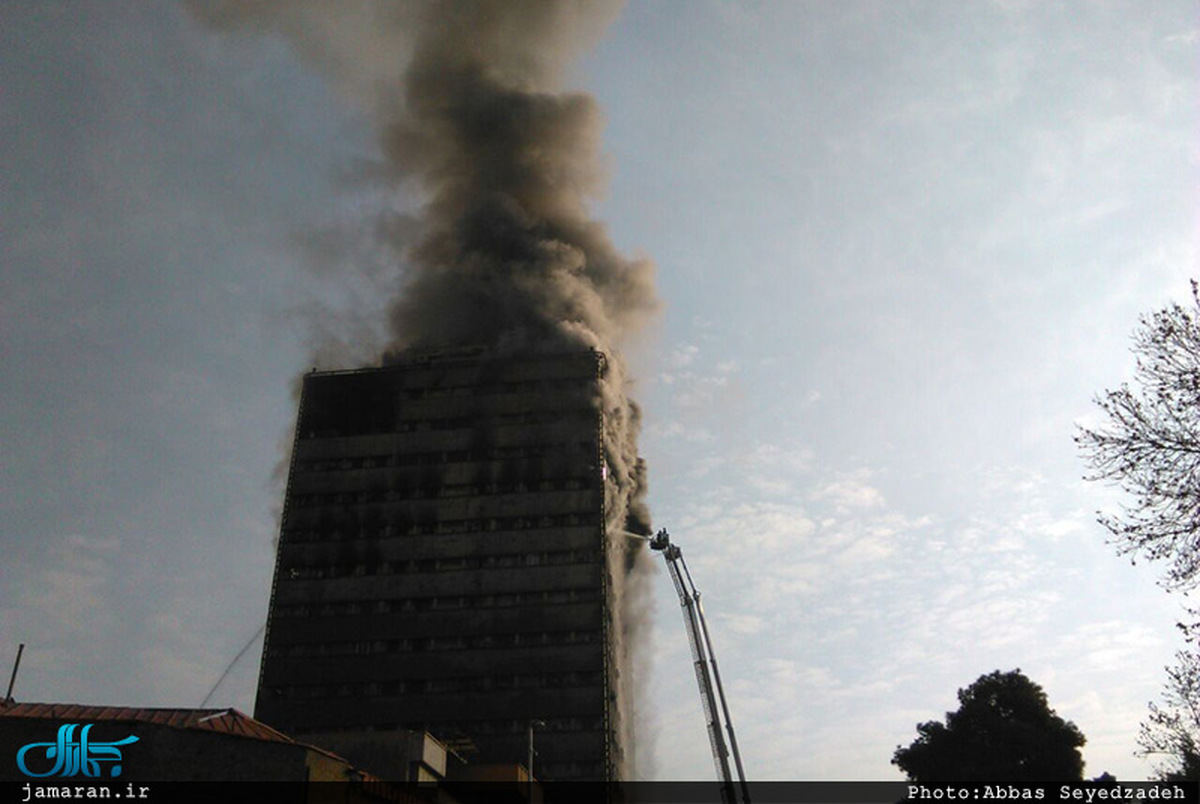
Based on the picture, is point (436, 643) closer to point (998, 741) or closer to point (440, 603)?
point (440, 603)

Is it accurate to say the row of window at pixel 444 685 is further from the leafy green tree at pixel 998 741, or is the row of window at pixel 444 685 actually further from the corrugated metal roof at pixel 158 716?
the corrugated metal roof at pixel 158 716

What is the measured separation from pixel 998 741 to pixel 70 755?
38218 mm

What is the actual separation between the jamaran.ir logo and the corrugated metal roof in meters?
0.60

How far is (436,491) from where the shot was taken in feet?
242

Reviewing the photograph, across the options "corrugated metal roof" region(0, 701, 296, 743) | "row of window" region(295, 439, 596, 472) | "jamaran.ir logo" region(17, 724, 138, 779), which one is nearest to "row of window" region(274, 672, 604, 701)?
"row of window" region(295, 439, 596, 472)

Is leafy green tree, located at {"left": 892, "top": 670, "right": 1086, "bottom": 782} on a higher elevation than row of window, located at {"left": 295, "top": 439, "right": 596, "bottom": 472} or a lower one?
lower

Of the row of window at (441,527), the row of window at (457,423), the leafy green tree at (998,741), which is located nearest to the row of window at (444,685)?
A: the row of window at (441,527)

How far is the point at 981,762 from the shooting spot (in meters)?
41.7

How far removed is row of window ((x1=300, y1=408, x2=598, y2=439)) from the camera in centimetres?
7506

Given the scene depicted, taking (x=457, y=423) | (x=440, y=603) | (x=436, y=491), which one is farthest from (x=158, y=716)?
(x=457, y=423)

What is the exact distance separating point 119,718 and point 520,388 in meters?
51.0

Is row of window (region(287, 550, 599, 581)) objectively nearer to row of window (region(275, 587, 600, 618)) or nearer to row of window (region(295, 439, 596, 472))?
row of window (region(275, 587, 600, 618))

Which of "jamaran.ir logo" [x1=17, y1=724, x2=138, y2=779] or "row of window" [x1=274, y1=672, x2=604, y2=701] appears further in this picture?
"row of window" [x1=274, y1=672, x2=604, y2=701]

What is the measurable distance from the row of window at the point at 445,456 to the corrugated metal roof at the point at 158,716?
43.4 metres
